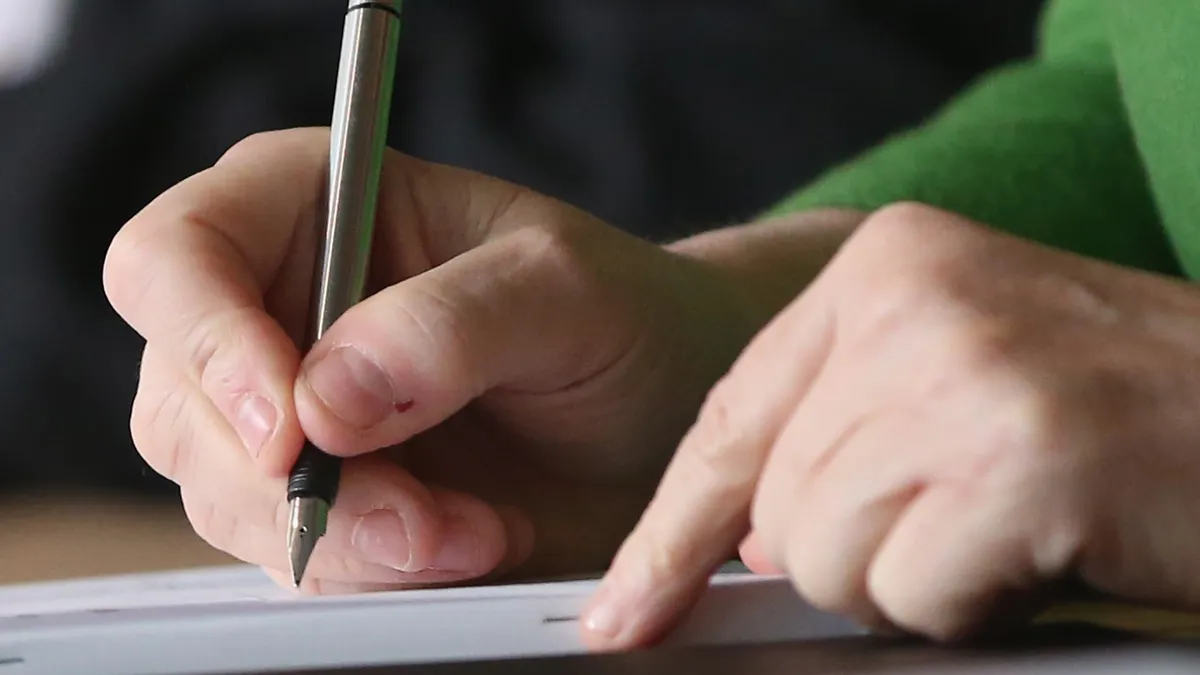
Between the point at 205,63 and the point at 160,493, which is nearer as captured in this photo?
the point at 160,493

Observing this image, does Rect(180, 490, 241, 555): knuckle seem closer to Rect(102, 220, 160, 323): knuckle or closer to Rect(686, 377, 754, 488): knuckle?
Rect(102, 220, 160, 323): knuckle

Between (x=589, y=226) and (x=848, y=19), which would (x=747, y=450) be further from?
(x=848, y=19)

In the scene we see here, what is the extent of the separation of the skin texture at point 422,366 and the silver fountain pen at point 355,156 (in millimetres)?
12

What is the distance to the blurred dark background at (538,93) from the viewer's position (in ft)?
1.68

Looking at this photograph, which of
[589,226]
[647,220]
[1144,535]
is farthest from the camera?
[647,220]

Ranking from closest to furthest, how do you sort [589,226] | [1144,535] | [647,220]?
[1144,535]
[589,226]
[647,220]

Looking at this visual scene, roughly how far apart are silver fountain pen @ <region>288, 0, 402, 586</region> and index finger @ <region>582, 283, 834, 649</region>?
0.35 ft

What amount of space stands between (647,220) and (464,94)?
12 cm

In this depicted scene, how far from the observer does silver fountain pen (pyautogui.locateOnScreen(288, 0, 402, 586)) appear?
0.99 ft

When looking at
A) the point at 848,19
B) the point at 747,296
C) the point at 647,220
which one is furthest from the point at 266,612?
the point at 848,19

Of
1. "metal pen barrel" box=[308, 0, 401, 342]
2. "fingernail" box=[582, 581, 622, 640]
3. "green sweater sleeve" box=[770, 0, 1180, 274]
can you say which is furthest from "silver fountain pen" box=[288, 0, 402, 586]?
"green sweater sleeve" box=[770, 0, 1180, 274]

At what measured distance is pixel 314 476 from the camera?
272mm

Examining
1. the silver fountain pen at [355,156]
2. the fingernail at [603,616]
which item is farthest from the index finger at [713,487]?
the silver fountain pen at [355,156]

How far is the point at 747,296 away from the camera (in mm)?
383
